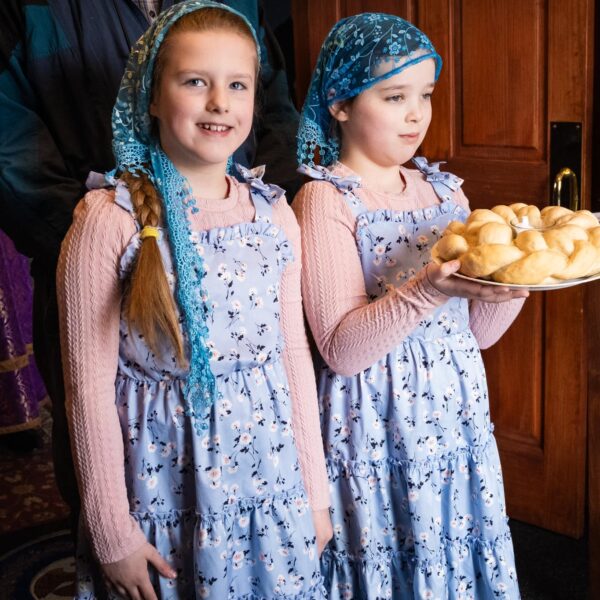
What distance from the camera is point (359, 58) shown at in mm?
1680

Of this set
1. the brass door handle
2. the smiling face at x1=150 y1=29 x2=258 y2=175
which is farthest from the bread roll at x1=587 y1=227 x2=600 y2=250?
the brass door handle

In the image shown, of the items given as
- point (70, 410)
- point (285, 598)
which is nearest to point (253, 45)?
point (70, 410)

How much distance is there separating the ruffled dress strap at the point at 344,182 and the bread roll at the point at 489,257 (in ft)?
0.98

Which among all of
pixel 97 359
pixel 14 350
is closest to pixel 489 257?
pixel 97 359

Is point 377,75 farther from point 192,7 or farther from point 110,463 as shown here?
point 110,463

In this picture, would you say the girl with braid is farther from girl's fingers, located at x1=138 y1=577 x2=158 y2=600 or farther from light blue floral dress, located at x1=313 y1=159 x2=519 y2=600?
light blue floral dress, located at x1=313 y1=159 x2=519 y2=600

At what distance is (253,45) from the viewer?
5.17 ft

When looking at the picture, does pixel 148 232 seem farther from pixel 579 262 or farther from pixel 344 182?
pixel 579 262

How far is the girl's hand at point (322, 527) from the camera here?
5.35 feet

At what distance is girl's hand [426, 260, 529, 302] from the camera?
1.51 metres

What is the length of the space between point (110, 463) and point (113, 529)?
0.10 metres

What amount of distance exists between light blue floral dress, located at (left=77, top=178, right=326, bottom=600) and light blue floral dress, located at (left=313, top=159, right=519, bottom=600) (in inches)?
6.9

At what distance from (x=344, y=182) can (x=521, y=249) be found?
1.23ft

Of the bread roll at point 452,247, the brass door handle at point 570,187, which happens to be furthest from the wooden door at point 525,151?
the bread roll at point 452,247
